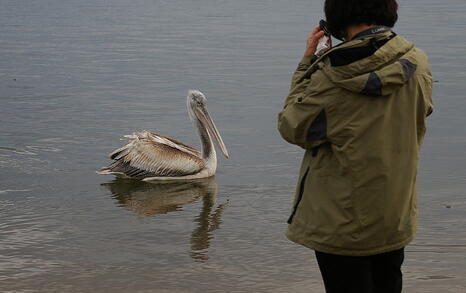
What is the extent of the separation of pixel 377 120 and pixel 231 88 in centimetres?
964

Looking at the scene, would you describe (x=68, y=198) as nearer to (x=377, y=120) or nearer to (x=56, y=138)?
(x=56, y=138)

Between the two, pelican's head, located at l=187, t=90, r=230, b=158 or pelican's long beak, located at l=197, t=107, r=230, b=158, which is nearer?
pelican's long beak, located at l=197, t=107, r=230, b=158

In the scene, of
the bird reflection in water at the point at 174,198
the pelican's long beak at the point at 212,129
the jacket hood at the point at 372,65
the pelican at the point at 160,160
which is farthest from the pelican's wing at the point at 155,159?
the jacket hood at the point at 372,65

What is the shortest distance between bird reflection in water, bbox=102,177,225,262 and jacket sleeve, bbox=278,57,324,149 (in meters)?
3.08

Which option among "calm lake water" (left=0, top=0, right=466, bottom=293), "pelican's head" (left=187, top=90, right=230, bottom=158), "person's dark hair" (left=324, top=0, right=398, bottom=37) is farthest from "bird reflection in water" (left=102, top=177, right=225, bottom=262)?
"person's dark hair" (left=324, top=0, right=398, bottom=37)

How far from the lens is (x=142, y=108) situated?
11.1 m

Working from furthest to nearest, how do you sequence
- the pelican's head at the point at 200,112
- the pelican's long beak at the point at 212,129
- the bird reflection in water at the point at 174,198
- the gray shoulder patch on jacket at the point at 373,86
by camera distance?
the pelican's head at the point at 200,112 → the pelican's long beak at the point at 212,129 → the bird reflection in water at the point at 174,198 → the gray shoulder patch on jacket at the point at 373,86

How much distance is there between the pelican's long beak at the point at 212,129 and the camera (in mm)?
8357

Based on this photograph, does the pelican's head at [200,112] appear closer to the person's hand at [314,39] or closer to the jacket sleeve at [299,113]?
the person's hand at [314,39]

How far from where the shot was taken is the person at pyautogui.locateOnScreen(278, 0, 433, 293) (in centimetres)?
279

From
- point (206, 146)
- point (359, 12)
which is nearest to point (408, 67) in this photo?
point (359, 12)

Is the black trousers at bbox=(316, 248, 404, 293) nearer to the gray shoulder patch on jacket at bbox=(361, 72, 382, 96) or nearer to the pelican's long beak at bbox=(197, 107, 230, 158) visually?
the gray shoulder patch on jacket at bbox=(361, 72, 382, 96)

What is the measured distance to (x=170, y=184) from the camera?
817cm

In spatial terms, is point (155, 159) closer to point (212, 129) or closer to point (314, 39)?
point (212, 129)
